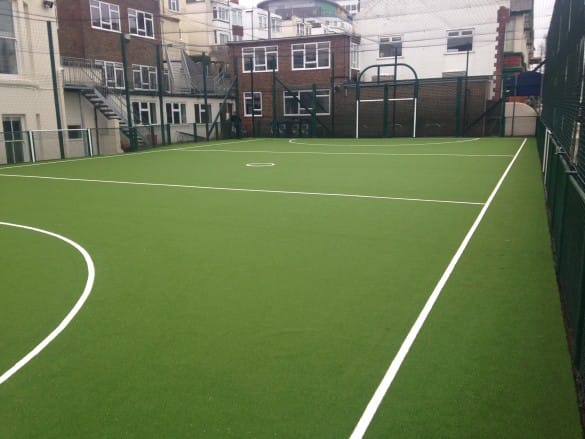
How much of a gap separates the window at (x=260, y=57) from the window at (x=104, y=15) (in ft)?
26.5

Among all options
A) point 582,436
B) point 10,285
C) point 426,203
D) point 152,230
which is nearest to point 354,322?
point 582,436

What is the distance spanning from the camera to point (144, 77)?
35188 mm

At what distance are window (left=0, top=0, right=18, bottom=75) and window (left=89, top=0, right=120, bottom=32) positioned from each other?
12514 mm

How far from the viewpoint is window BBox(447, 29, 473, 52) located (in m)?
33.2

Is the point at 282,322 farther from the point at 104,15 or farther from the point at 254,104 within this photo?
the point at 104,15

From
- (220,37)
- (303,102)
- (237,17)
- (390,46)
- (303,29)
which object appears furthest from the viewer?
(303,29)

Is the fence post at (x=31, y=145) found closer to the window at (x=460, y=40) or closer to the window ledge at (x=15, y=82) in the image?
the window ledge at (x=15, y=82)

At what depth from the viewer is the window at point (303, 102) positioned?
106ft

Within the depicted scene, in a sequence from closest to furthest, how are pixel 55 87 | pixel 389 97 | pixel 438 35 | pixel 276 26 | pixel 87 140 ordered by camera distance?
1. pixel 55 87
2. pixel 87 140
3. pixel 389 97
4. pixel 438 35
5. pixel 276 26

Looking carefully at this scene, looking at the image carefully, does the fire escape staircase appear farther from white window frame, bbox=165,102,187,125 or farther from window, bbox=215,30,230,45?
window, bbox=215,30,230,45

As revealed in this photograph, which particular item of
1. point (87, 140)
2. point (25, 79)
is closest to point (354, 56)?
point (87, 140)

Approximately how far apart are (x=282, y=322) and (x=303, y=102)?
29.4 metres

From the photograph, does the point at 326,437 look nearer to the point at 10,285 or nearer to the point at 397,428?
Result: the point at 397,428

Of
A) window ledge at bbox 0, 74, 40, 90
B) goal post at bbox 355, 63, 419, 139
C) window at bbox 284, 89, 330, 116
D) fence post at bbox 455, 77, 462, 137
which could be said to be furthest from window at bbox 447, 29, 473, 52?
window ledge at bbox 0, 74, 40, 90
